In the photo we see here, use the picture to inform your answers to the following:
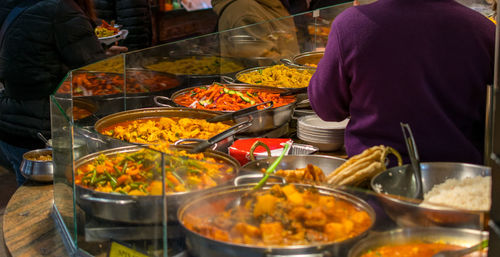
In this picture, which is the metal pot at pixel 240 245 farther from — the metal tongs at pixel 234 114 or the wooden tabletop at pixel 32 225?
the metal tongs at pixel 234 114

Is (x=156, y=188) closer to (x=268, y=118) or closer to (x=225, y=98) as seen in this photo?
(x=268, y=118)

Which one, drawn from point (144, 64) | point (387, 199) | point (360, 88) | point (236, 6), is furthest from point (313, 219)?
point (236, 6)

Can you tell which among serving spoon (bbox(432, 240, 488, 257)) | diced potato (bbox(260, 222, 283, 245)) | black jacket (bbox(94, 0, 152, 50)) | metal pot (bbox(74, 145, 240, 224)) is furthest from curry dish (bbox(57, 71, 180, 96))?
black jacket (bbox(94, 0, 152, 50))

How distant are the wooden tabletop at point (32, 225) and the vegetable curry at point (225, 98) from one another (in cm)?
97

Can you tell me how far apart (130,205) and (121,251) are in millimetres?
188

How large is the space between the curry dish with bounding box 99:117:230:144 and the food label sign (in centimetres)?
81

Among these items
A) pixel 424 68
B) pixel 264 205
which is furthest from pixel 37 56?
pixel 264 205

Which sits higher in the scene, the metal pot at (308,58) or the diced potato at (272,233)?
the diced potato at (272,233)

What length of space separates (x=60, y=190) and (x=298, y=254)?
1.30 m

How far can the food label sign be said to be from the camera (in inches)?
69.6

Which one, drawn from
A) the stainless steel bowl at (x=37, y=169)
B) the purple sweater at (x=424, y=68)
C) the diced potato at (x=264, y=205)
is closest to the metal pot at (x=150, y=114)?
the stainless steel bowl at (x=37, y=169)

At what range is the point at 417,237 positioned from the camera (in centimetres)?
142

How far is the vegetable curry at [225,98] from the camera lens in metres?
3.21

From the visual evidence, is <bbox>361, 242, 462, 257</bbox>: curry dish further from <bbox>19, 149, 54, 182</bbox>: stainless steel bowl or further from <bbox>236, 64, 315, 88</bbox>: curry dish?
<bbox>236, 64, 315, 88</bbox>: curry dish
